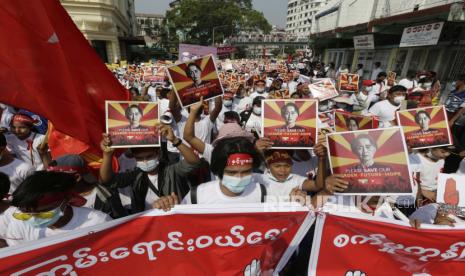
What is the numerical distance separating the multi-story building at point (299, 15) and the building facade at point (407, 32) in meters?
85.0

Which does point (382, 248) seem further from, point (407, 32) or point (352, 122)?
point (407, 32)

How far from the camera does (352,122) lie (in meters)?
3.31

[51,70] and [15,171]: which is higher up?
[51,70]

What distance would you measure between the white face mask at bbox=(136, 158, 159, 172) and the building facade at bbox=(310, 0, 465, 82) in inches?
Answer: 366

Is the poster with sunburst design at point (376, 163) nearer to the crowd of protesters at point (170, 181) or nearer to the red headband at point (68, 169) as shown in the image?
the crowd of protesters at point (170, 181)

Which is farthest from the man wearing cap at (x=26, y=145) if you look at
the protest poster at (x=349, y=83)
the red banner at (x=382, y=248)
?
the protest poster at (x=349, y=83)

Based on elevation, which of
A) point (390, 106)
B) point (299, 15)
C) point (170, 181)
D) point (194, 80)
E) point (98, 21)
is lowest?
point (170, 181)

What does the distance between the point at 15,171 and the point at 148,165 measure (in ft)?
4.25

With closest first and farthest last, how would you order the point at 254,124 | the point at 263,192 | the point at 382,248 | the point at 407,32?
the point at 382,248 < the point at 263,192 < the point at 254,124 < the point at 407,32

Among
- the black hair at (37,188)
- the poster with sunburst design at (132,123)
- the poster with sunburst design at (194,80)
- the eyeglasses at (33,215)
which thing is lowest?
the eyeglasses at (33,215)

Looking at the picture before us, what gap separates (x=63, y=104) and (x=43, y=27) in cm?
69

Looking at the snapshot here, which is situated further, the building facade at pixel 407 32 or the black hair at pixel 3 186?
the building facade at pixel 407 32

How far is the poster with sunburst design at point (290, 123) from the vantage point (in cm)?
250

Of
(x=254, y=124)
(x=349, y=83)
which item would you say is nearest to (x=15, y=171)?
(x=254, y=124)
